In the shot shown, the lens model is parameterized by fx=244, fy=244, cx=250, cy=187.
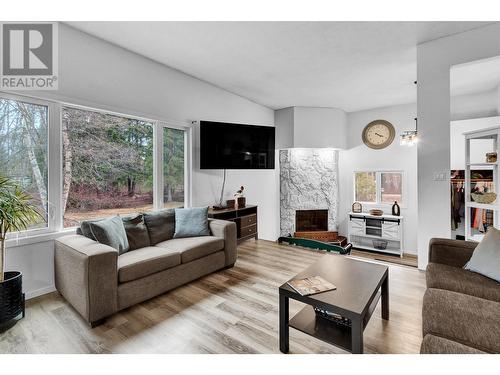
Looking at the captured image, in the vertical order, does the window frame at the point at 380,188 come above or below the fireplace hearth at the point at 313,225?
above

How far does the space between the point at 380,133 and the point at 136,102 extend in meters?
5.04

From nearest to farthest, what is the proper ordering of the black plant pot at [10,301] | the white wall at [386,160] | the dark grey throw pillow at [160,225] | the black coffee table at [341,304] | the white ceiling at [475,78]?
the black coffee table at [341,304]
the black plant pot at [10,301]
the dark grey throw pillow at [160,225]
the white ceiling at [475,78]
the white wall at [386,160]

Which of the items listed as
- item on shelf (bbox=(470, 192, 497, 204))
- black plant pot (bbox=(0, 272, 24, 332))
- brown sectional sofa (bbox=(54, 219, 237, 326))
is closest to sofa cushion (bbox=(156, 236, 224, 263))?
brown sectional sofa (bbox=(54, 219, 237, 326))

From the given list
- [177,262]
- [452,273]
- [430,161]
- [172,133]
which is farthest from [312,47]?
[177,262]

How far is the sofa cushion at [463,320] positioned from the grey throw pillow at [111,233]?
254 cm

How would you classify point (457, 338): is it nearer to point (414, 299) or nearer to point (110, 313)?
point (414, 299)

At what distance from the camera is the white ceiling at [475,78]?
337cm

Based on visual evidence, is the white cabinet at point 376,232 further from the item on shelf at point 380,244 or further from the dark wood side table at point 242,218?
the dark wood side table at point 242,218

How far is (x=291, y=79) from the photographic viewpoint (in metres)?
3.95

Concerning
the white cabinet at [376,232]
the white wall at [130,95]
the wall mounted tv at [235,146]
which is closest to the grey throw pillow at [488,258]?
the wall mounted tv at [235,146]

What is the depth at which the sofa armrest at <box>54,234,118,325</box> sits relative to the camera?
190cm

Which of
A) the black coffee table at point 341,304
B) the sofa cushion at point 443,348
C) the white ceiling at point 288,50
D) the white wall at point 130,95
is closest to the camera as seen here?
the sofa cushion at point 443,348

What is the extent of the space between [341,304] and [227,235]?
73.0 inches

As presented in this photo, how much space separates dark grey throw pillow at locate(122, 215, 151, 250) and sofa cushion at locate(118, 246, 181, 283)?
0.11 m
